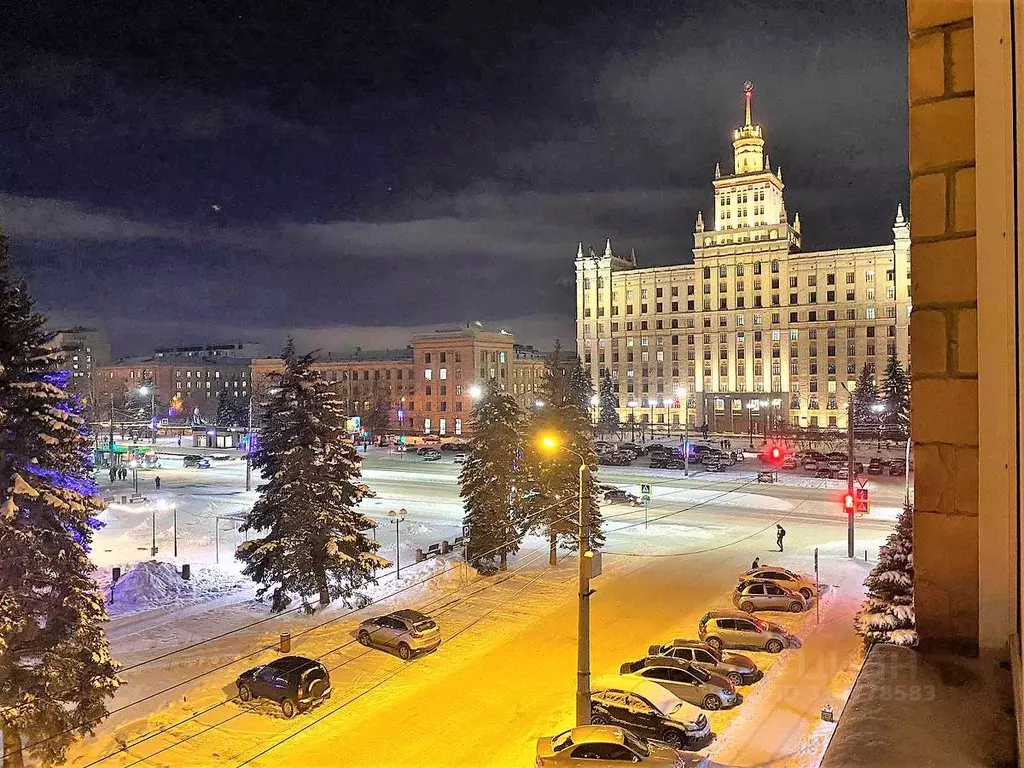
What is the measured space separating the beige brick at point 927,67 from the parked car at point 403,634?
17883mm

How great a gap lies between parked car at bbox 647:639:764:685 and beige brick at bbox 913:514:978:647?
48.1 feet

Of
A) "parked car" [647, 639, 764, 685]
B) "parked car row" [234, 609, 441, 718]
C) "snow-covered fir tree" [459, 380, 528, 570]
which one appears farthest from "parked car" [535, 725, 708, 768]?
"snow-covered fir tree" [459, 380, 528, 570]

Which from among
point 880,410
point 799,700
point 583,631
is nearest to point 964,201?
point 583,631

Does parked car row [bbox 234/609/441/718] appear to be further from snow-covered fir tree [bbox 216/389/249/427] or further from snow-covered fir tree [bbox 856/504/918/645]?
snow-covered fir tree [bbox 216/389/249/427]

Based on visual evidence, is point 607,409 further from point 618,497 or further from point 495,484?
point 495,484

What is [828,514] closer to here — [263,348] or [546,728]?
[546,728]

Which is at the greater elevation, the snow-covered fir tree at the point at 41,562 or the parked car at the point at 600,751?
the snow-covered fir tree at the point at 41,562

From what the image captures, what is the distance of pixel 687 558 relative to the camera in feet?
90.7

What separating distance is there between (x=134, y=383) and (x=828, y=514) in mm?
126634

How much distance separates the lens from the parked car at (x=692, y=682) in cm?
1505

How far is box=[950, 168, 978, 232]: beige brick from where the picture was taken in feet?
7.66

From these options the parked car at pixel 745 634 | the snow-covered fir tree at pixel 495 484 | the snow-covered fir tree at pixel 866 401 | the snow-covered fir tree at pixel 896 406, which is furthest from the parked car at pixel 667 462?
the parked car at pixel 745 634

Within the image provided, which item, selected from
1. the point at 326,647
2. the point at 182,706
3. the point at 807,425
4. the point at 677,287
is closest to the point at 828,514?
the point at 326,647

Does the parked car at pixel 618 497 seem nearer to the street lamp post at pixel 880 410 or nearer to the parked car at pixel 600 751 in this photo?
the parked car at pixel 600 751
